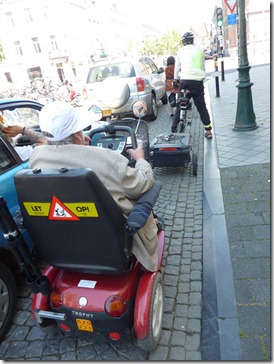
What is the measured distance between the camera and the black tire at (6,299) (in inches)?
90.3

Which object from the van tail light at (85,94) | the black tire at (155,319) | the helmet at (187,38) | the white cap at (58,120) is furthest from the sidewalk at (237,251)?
the van tail light at (85,94)

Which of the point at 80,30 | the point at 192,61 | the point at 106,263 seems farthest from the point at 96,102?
the point at 80,30

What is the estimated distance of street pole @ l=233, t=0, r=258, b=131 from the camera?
17.6 feet

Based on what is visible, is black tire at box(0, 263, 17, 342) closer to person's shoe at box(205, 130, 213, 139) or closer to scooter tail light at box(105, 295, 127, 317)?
scooter tail light at box(105, 295, 127, 317)

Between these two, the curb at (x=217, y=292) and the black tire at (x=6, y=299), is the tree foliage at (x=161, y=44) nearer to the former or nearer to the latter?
the curb at (x=217, y=292)

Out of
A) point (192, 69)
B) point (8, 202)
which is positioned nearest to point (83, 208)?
point (8, 202)

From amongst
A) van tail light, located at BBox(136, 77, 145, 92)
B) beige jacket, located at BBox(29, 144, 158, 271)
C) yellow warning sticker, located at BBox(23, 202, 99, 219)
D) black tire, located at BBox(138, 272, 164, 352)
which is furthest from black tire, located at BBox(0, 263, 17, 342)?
van tail light, located at BBox(136, 77, 145, 92)

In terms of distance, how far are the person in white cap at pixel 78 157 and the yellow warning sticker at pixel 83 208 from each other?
0.68 feet

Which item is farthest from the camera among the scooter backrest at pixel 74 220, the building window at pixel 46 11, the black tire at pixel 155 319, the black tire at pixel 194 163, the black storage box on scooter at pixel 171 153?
the building window at pixel 46 11

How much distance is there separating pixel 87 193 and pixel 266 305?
1.62 metres

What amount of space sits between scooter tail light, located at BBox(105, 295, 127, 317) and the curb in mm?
677

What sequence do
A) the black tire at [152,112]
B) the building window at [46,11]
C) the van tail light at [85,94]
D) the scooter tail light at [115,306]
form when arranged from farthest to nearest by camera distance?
the building window at [46,11]
the black tire at [152,112]
the van tail light at [85,94]
the scooter tail light at [115,306]

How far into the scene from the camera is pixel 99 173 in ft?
5.69

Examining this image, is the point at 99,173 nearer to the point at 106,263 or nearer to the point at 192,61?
the point at 106,263
